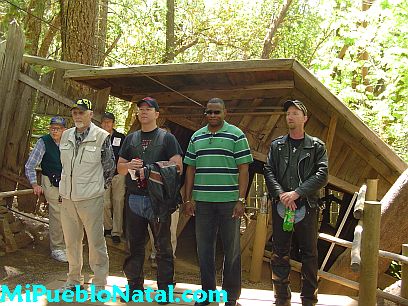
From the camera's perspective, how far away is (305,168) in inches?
162

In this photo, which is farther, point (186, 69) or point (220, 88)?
point (220, 88)

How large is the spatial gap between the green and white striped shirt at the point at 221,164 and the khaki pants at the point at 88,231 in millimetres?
1074

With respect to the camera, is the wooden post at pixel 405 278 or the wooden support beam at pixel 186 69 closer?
the wooden post at pixel 405 278

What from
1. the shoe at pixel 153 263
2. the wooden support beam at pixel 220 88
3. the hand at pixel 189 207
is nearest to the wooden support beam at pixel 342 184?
the wooden support beam at pixel 220 88

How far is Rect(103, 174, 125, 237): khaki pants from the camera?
23.3 feet

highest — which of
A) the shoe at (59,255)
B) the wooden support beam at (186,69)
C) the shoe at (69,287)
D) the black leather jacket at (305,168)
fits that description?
the wooden support beam at (186,69)

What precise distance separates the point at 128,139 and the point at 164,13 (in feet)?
41.3

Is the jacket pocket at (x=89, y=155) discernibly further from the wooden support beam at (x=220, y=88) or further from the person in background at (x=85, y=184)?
the wooden support beam at (x=220, y=88)

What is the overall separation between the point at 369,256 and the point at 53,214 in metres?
4.50

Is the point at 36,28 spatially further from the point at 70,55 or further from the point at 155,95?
the point at 155,95

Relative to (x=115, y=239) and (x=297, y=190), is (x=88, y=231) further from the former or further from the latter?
(x=115, y=239)

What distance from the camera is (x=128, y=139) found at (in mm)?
4477

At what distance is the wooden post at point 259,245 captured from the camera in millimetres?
7266

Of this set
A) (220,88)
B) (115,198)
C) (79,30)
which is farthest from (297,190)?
(79,30)
